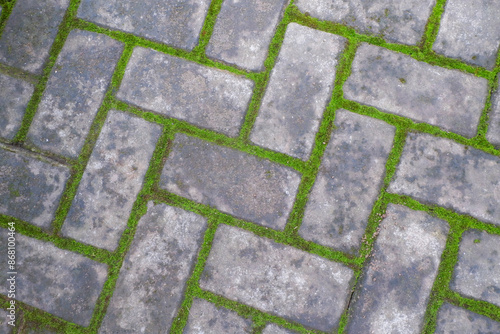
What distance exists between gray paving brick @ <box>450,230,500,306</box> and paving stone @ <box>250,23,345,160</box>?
1211 millimetres

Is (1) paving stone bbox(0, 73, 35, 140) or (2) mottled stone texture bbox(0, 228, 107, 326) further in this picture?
(1) paving stone bbox(0, 73, 35, 140)

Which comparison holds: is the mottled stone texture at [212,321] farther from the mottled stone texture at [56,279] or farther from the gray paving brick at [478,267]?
the gray paving brick at [478,267]

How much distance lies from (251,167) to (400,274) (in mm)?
1201

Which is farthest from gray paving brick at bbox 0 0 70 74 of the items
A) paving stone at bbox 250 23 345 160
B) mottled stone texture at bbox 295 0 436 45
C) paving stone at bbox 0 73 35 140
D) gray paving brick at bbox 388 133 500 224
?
gray paving brick at bbox 388 133 500 224

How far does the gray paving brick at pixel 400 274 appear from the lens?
223 centimetres

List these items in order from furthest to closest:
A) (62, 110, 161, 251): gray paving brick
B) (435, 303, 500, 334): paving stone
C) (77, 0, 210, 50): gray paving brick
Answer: (77, 0, 210, 50): gray paving brick < (62, 110, 161, 251): gray paving brick < (435, 303, 500, 334): paving stone

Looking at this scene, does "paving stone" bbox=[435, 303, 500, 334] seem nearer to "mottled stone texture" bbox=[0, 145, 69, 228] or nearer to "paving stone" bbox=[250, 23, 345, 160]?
"paving stone" bbox=[250, 23, 345, 160]

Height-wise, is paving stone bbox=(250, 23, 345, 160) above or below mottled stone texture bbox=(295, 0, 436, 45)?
below

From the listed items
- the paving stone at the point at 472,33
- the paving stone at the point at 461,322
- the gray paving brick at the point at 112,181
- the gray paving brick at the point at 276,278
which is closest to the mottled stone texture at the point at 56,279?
the gray paving brick at the point at 112,181

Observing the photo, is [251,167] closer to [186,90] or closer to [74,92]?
[186,90]

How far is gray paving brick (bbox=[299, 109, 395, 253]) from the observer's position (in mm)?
2287

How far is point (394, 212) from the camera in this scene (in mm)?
2291

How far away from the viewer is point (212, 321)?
88.9 inches

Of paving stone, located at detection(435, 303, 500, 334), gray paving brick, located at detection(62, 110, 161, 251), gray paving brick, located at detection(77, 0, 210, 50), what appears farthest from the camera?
gray paving brick, located at detection(77, 0, 210, 50)
